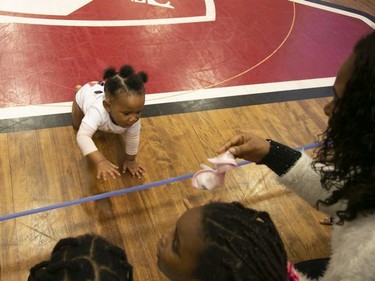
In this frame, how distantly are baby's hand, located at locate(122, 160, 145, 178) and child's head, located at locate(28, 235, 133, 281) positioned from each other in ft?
2.78

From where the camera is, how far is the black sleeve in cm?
125

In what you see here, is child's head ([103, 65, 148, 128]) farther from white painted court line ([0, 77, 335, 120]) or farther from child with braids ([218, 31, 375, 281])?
child with braids ([218, 31, 375, 281])

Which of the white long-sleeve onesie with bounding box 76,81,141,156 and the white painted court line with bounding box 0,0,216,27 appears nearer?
the white long-sleeve onesie with bounding box 76,81,141,156

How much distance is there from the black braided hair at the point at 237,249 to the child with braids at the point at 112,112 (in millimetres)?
788

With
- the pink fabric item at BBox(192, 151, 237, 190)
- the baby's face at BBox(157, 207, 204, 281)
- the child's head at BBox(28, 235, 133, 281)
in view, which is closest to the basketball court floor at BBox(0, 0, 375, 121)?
the pink fabric item at BBox(192, 151, 237, 190)

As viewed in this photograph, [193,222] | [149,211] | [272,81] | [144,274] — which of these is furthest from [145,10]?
[193,222]

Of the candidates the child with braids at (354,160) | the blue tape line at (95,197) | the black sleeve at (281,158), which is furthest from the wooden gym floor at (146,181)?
the child with braids at (354,160)

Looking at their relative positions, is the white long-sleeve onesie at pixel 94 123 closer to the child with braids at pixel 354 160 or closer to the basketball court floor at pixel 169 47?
the basketball court floor at pixel 169 47

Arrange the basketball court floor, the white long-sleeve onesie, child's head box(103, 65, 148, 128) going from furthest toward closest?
the basketball court floor, the white long-sleeve onesie, child's head box(103, 65, 148, 128)

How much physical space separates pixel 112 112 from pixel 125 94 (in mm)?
131

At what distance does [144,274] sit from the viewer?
58.7 inches

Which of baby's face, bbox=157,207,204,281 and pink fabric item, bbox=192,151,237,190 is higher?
baby's face, bbox=157,207,204,281

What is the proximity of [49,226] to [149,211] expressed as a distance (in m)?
0.39

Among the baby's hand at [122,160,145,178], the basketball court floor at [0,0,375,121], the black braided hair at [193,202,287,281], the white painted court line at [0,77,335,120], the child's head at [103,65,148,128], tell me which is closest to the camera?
the black braided hair at [193,202,287,281]
